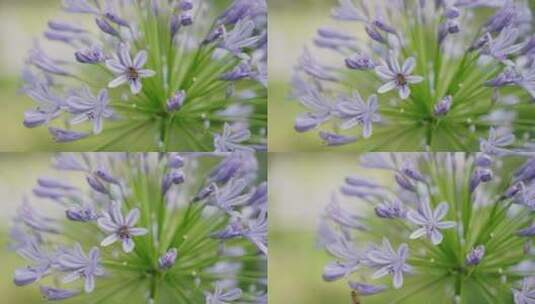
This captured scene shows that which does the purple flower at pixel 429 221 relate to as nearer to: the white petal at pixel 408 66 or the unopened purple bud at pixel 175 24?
the white petal at pixel 408 66

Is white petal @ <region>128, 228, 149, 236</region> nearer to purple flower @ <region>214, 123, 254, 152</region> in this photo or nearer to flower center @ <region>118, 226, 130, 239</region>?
flower center @ <region>118, 226, 130, 239</region>

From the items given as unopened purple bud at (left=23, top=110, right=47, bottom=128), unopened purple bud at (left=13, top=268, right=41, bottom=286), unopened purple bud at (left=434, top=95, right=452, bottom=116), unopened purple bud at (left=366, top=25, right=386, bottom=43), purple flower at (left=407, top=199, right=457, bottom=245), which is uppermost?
unopened purple bud at (left=366, top=25, right=386, bottom=43)

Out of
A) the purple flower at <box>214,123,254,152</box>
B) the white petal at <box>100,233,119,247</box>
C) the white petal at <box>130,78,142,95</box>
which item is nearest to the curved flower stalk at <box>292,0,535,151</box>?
the purple flower at <box>214,123,254,152</box>

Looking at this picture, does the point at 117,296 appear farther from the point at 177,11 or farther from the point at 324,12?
the point at 324,12

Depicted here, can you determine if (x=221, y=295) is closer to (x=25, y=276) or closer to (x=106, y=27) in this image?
(x=25, y=276)

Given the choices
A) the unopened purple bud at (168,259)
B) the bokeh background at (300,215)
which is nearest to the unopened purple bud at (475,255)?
A: the bokeh background at (300,215)
